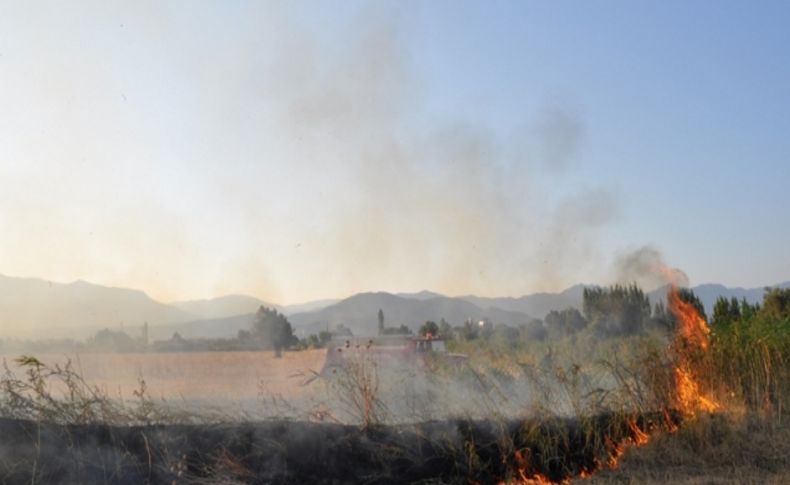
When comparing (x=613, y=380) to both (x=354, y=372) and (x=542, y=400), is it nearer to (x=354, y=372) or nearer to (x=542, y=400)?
(x=542, y=400)

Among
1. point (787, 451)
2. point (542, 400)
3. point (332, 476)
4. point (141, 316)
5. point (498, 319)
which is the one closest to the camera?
point (332, 476)

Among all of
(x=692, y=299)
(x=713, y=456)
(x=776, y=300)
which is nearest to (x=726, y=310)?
(x=692, y=299)

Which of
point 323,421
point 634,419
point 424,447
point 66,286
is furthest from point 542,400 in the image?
point 66,286

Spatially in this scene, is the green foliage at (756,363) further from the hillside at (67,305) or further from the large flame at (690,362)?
the hillside at (67,305)

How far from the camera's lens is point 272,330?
2098 centimetres

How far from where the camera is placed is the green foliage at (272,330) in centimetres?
2078

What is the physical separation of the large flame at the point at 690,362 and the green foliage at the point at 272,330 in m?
11.0

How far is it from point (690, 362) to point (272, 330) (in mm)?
12010

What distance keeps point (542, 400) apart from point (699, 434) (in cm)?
203

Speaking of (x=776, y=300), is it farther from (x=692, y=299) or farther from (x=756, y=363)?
(x=756, y=363)

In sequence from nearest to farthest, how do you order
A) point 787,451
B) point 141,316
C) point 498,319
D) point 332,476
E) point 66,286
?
point 332,476
point 787,451
point 66,286
point 141,316
point 498,319

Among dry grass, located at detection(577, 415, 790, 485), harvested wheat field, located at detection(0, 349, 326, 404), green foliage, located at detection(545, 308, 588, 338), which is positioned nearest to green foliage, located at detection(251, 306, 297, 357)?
harvested wheat field, located at detection(0, 349, 326, 404)

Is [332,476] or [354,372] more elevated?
[354,372]

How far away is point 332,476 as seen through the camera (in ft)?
29.8
